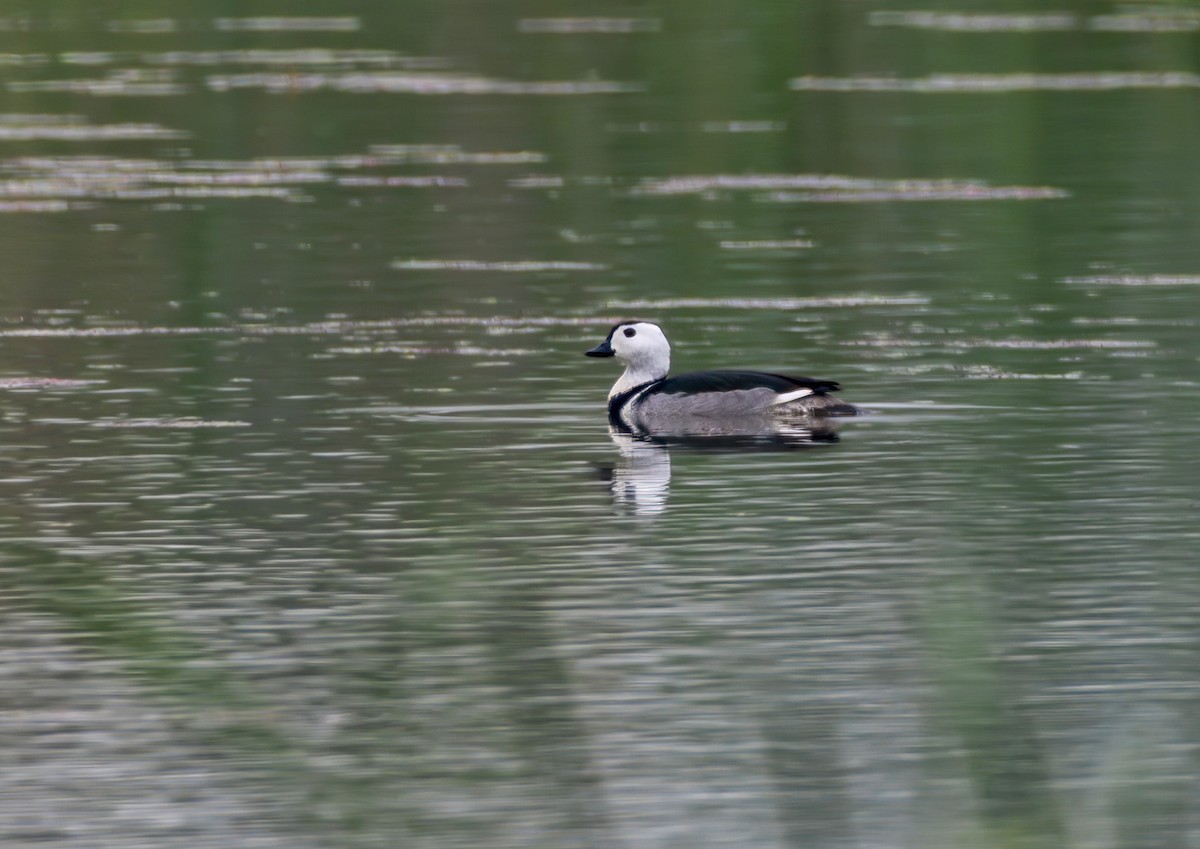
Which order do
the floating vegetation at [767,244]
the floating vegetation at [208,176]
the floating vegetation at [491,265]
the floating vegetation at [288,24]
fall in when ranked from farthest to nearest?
1. the floating vegetation at [288,24]
2. the floating vegetation at [208,176]
3. the floating vegetation at [767,244]
4. the floating vegetation at [491,265]

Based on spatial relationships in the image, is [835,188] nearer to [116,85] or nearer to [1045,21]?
[116,85]

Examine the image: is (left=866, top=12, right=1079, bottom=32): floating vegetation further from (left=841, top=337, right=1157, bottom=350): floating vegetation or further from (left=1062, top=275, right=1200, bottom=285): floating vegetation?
(left=841, top=337, right=1157, bottom=350): floating vegetation

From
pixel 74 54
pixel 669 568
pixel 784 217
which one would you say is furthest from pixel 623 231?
pixel 74 54

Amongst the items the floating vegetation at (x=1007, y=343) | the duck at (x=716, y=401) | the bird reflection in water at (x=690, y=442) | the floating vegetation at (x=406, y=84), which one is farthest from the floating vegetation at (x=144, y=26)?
the bird reflection in water at (x=690, y=442)

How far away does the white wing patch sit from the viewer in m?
15.0

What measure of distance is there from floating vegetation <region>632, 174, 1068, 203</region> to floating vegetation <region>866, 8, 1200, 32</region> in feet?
46.5

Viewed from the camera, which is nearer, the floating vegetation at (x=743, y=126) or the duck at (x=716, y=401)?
the duck at (x=716, y=401)

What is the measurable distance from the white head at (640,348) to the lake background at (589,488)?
1.05ft

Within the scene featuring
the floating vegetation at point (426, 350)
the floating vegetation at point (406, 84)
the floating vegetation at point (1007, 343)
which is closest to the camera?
the floating vegetation at point (1007, 343)

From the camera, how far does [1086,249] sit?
21.7 m

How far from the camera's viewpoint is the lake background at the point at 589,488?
27.7ft

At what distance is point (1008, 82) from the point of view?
33875 millimetres

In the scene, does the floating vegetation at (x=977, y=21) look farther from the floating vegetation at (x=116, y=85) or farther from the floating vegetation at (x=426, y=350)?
the floating vegetation at (x=426, y=350)

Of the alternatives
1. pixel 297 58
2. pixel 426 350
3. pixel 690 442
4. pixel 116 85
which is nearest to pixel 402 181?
pixel 426 350
